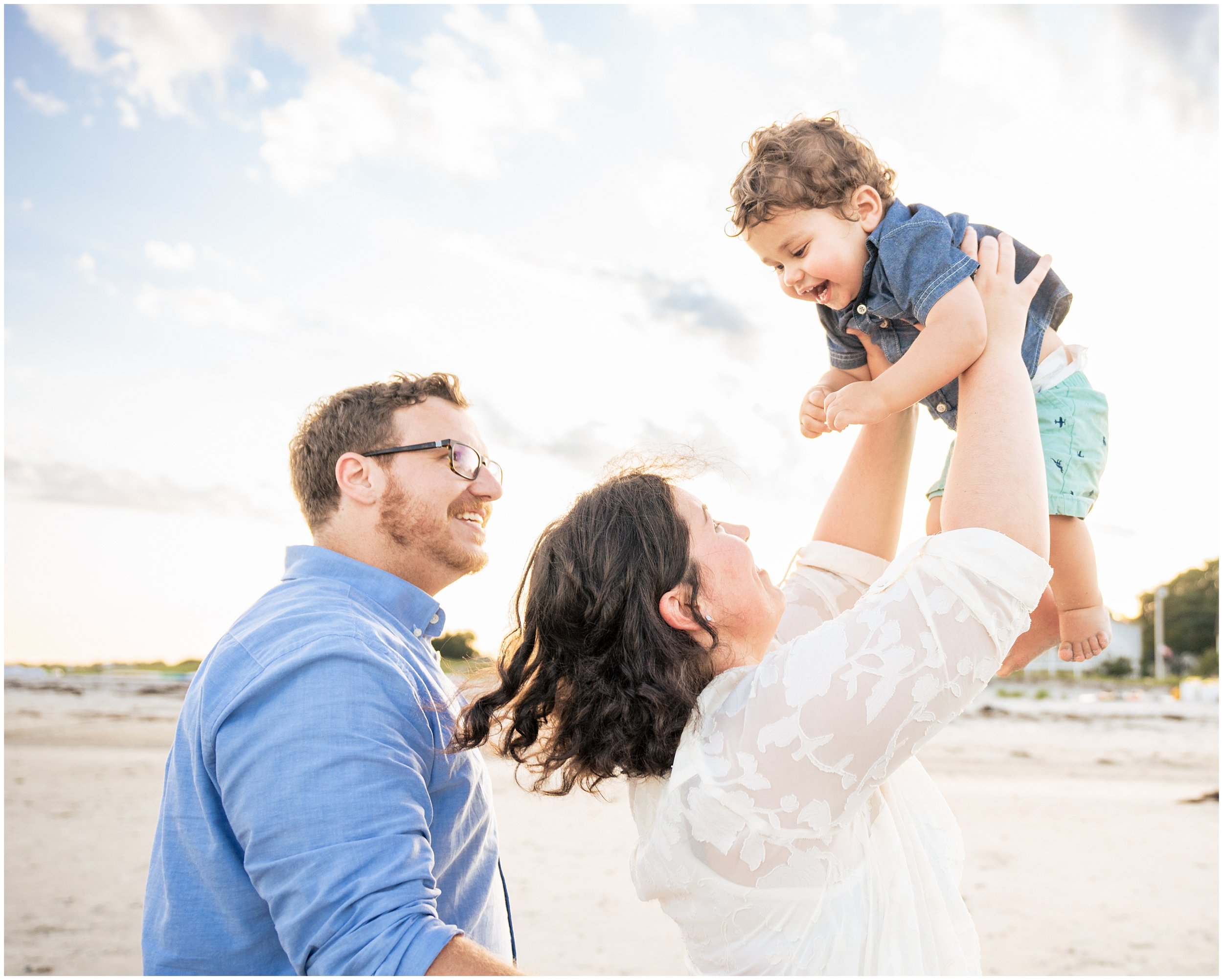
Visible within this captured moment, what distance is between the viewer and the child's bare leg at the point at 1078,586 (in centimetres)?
224

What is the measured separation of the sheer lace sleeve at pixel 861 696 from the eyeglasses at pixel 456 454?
67.2 inches

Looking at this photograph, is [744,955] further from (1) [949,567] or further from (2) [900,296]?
(2) [900,296]

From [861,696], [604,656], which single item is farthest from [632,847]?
[861,696]

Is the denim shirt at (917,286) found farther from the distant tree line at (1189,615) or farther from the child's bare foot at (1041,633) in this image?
the distant tree line at (1189,615)

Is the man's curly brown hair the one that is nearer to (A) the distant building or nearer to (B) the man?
(B) the man

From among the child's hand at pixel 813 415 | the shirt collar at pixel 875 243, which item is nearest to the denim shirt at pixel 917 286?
the shirt collar at pixel 875 243

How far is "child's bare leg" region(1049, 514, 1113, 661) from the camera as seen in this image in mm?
2244

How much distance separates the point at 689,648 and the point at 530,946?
6668 millimetres

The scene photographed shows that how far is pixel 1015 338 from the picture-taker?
1874 mm

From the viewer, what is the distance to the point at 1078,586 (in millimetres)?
2254

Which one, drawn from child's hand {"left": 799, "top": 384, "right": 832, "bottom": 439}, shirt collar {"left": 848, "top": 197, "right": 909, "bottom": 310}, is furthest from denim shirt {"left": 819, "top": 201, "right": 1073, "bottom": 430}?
child's hand {"left": 799, "top": 384, "right": 832, "bottom": 439}

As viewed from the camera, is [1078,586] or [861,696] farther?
[1078,586]

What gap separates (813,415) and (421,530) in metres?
1.27

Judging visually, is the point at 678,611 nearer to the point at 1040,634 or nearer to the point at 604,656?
the point at 604,656
